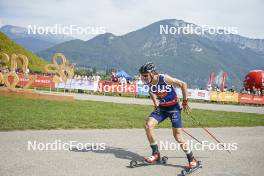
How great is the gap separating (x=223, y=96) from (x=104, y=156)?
27779mm

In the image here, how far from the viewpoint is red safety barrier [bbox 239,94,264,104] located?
3495 centimetres

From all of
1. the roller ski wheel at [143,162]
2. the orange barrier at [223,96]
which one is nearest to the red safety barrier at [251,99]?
the orange barrier at [223,96]

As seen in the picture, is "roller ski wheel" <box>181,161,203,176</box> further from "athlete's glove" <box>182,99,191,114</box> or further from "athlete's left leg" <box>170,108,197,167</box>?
"athlete's glove" <box>182,99,191,114</box>

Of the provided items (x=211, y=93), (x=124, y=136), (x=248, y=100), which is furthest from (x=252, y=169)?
(x=248, y=100)

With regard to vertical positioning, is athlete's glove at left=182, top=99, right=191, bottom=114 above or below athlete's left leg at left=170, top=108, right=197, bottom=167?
above

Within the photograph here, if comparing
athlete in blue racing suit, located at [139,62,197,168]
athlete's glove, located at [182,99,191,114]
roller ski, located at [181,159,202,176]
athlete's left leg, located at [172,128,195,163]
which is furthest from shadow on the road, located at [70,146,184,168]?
athlete's glove, located at [182,99,191,114]

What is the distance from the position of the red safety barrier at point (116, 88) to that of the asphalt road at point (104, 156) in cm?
1905

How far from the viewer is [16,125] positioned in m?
10.8

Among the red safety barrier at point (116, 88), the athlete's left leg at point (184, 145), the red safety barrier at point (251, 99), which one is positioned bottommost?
the red safety barrier at point (251, 99)

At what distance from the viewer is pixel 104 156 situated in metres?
7.69

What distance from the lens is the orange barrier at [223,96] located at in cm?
3322

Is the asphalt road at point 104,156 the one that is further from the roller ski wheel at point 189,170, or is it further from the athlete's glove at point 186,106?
the athlete's glove at point 186,106

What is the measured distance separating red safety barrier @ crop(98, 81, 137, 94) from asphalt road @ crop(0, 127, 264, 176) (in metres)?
19.0

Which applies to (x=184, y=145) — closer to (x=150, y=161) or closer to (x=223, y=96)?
(x=150, y=161)
